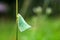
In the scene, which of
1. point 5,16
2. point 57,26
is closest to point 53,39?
point 57,26

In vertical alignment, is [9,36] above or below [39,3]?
below

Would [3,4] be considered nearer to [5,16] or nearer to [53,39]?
[5,16]

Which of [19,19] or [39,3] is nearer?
[19,19]
